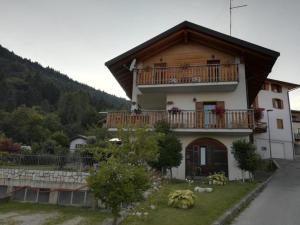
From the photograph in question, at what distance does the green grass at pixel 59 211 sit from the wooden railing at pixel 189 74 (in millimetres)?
9666

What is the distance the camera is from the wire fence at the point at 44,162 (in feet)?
47.5

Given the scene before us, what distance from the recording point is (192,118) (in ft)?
54.2

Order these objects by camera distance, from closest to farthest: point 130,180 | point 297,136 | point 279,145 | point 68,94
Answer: point 130,180 < point 279,145 < point 297,136 < point 68,94

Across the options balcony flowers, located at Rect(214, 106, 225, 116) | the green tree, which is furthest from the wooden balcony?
the green tree

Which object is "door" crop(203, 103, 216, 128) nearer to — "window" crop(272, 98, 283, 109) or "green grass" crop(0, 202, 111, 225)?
"green grass" crop(0, 202, 111, 225)

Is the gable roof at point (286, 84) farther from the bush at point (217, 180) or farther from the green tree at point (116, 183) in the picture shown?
the green tree at point (116, 183)

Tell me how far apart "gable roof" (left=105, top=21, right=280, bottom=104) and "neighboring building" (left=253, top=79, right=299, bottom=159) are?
15626 mm

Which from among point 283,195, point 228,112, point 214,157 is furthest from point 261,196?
point 228,112

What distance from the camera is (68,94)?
299 ft

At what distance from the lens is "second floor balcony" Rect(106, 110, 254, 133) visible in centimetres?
1546

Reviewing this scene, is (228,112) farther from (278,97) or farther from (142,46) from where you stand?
(278,97)

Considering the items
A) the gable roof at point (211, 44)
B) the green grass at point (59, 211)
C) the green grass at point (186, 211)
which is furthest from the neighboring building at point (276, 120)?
the green grass at point (59, 211)

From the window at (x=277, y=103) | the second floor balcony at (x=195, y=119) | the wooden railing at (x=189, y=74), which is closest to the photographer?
the second floor balcony at (x=195, y=119)

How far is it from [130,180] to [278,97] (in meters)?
35.1
